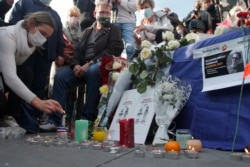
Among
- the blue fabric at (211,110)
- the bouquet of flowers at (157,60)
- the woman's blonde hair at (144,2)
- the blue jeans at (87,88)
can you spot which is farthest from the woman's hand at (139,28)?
the blue fabric at (211,110)

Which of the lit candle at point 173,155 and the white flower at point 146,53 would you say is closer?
the lit candle at point 173,155

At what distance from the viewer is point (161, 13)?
4.59 meters

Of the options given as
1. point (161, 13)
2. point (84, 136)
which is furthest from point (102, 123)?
point (161, 13)

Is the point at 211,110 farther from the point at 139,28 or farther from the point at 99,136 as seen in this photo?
the point at 139,28

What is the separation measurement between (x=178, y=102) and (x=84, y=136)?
0.67m

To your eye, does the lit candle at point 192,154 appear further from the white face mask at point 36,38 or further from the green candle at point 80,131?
the white face mask at point 36,38

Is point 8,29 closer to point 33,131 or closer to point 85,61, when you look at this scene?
point 33,131

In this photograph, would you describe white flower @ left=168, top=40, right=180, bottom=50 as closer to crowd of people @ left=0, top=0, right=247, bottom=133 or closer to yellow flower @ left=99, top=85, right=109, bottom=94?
yellow flower @ left=99, top=85, right=109, bottom=94

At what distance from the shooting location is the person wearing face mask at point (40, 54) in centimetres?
330

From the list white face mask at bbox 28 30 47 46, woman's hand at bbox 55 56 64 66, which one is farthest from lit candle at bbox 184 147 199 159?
woman's hand at bbox 55 56 64 66

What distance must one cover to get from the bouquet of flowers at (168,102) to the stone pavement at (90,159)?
0.95 feet

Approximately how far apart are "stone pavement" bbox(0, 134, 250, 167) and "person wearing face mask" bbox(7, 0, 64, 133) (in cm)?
109

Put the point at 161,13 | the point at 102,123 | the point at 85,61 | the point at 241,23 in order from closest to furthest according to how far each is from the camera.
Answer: the point at 241,23 → the point at 102,123 → the point at 85,61 → the point at 161,13

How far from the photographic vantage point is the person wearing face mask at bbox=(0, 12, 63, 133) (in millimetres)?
2346
